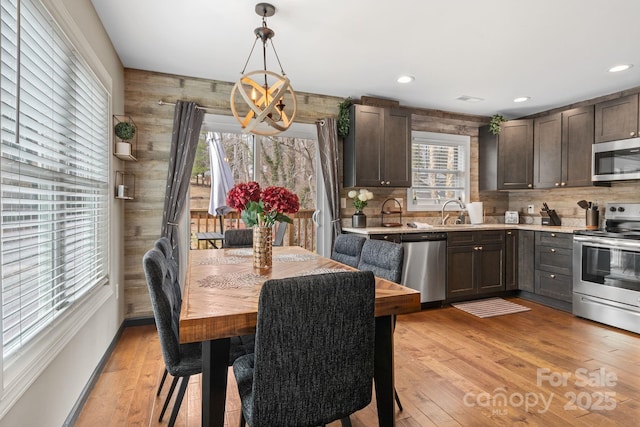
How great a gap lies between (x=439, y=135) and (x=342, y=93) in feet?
5.39

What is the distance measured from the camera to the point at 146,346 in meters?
3.12

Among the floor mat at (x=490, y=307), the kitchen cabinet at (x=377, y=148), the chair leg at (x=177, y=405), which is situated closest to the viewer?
the chair leg at (x=177, y=405)

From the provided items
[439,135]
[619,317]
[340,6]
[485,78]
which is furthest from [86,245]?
[619,317]

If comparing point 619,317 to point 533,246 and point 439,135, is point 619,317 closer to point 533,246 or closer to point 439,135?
point 533,246

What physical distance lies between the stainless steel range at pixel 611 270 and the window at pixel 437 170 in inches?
66.4

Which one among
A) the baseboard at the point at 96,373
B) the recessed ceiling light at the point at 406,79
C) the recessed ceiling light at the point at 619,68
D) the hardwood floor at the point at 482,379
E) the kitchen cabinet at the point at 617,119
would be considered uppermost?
the recessed ceiling light at the point at 406,79

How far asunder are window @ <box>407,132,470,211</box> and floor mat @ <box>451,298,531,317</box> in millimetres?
1385

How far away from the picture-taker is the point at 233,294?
5.08 feet

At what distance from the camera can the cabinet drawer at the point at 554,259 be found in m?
4.10

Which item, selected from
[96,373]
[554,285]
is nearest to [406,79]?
[554,285]

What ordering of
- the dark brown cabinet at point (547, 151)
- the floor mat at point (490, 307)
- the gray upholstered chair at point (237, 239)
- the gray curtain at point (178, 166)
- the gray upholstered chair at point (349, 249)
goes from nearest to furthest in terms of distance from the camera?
the gray upholstered chair at point (349, 249)
the gray upholstered chair at point (237, 239)
the gray curtain at point (178, 166)
the floor mat at point (490, 307)
the dark brown cabinet at point (547, 151)

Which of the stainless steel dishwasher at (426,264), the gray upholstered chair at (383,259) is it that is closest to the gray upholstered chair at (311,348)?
the gray upholstered chair at (383,259)

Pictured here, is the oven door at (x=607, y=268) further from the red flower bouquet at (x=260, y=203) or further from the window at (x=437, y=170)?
the red flower bouquet at (x=260, y=203)

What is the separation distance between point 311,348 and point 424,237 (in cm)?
319
